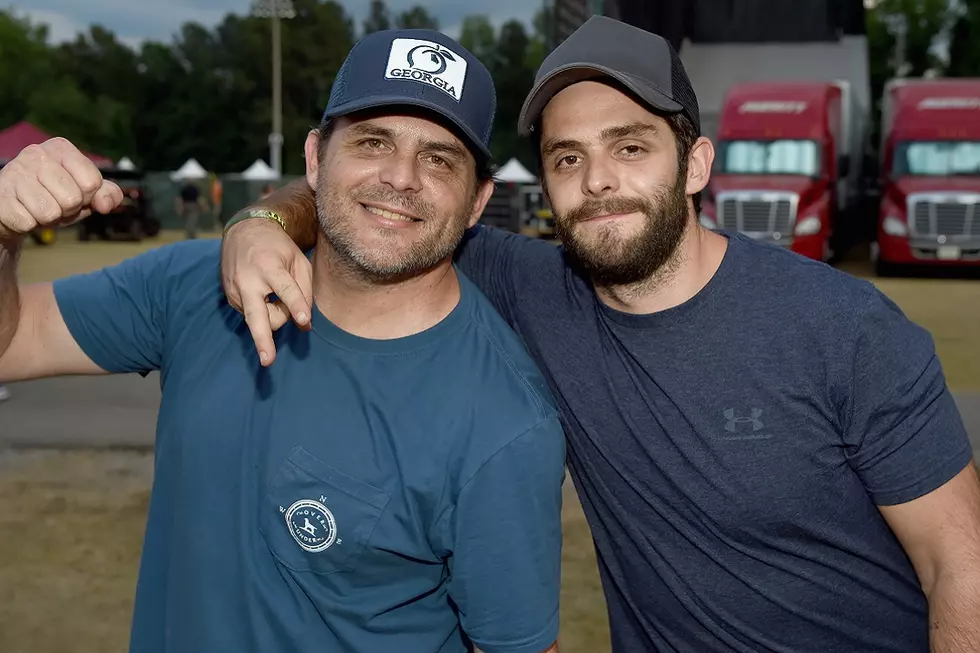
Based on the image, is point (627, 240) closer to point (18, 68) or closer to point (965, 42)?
point (965, 42)

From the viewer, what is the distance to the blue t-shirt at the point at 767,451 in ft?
7.48

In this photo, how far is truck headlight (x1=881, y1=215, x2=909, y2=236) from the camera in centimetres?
1928

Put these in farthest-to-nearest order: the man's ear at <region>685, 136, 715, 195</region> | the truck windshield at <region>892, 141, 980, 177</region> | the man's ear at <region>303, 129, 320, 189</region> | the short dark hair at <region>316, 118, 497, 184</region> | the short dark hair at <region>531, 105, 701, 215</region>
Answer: the truck windshield at <region>892, 141, 980, 177</region> → the man's ear at <region>685, 136, 715, 195</region> → the short dark hair at <region>531, 105, 701, 215</region> → the man's ear at <region>303, 129, 320, 189</region> → the short dark hair at <region>316, 118, 497, 184</region>

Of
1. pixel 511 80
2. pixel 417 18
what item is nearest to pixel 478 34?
pixel 417 18

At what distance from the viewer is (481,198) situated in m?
2.50

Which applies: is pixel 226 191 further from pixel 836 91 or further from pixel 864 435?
pixel 864 435

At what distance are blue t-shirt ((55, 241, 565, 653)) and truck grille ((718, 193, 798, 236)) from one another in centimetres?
1788

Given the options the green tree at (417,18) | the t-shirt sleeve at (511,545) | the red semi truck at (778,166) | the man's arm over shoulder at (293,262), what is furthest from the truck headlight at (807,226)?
the green tree at (417,18)

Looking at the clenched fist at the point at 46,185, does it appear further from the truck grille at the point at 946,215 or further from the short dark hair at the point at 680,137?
the truck grille at the point at 946,215

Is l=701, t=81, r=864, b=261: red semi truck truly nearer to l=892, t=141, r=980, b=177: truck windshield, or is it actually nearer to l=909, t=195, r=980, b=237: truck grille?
l=892, t=141, r=980, b=177: truck windshield

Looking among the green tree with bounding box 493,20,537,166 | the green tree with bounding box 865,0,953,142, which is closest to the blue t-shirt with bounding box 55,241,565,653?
the green tree with bounding box 493,20,537,166

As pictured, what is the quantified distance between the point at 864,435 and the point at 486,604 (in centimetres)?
99

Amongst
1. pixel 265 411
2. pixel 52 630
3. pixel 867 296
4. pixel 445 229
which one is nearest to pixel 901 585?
pixel 867 296

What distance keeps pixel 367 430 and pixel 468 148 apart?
720mm
